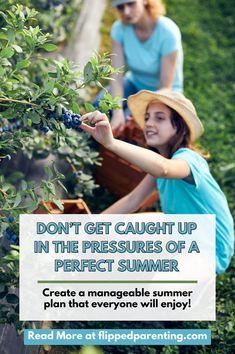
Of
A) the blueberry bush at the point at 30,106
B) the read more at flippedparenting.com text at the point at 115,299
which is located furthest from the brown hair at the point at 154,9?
the read more at flippedparenting.com text at the point at 115,299

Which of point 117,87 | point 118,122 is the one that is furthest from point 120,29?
point 118,122

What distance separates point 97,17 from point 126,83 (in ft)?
5.78

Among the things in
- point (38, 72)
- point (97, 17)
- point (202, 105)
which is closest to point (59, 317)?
point (38, 72)

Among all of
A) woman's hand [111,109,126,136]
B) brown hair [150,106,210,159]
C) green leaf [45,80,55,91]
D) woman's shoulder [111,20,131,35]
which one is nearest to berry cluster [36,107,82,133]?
green leaf [45,80,55,91]

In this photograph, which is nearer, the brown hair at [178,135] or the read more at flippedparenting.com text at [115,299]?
the read more at flippedparenting.com text at [115,299]

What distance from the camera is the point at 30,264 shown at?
2.92 m

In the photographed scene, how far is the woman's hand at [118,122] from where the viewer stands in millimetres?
4250

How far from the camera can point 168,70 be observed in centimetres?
439

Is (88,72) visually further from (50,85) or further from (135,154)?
(135,154)

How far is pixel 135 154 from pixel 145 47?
66.8 inches

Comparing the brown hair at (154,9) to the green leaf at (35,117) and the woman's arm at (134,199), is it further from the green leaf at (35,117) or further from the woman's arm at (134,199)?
the green leaf at (35,117)

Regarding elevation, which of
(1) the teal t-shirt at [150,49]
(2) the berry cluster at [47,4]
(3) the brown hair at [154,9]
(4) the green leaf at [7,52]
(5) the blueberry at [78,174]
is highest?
(2) the berry cluster at [47,4]

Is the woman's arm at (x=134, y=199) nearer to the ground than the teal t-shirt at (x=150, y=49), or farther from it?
nearer to the ground

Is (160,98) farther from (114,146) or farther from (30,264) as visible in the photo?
(30,264)
